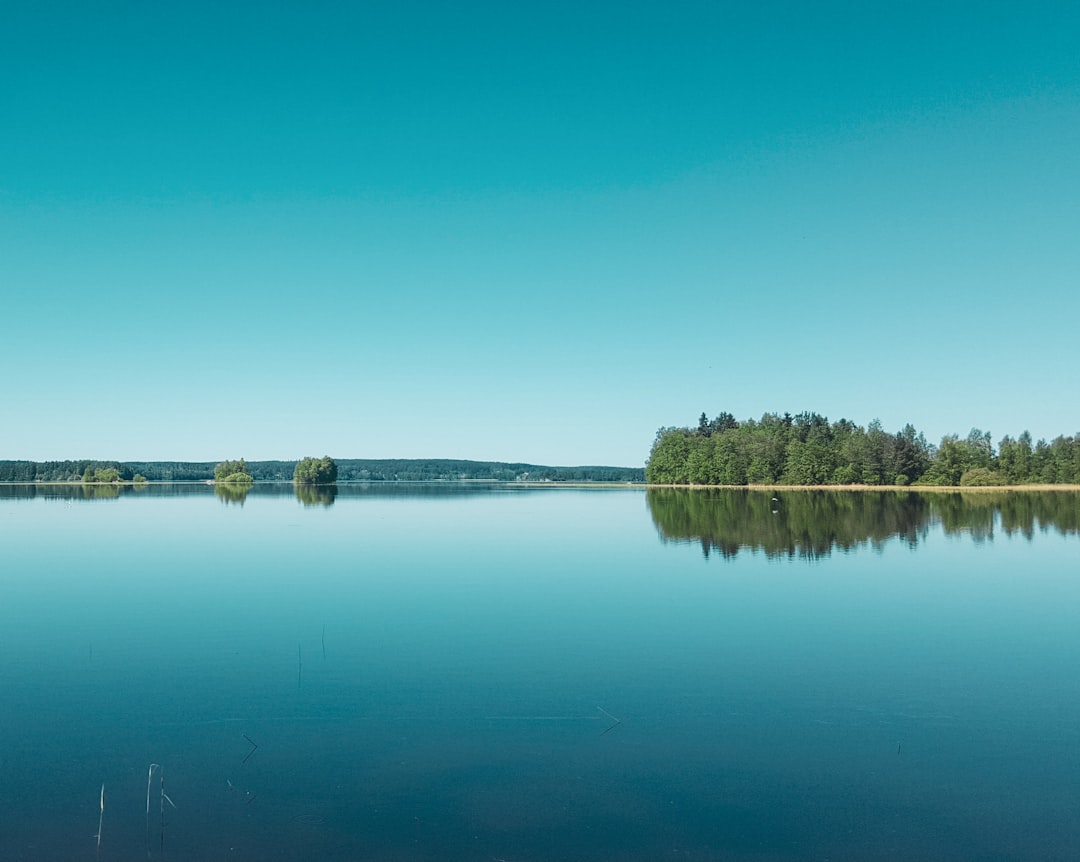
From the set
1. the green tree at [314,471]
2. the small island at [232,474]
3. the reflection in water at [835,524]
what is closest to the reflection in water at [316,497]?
the reflection in water at [835,524]

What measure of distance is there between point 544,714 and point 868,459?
387 ft

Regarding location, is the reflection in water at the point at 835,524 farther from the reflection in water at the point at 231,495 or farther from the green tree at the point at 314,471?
the green tree at the point at 314,471

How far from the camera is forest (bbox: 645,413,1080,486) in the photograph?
11812 centimetres

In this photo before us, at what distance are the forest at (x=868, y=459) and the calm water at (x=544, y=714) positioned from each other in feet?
320

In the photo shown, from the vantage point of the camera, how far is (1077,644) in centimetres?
1717

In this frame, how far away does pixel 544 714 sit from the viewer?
1227cm

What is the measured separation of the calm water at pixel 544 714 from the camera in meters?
8.46

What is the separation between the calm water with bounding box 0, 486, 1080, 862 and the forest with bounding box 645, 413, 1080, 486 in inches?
3834

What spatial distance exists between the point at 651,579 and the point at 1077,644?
39.7 ft

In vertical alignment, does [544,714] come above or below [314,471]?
below

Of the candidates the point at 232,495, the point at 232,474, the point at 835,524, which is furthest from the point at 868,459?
the point at 232,474

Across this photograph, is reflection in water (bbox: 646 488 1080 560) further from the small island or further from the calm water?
the small island

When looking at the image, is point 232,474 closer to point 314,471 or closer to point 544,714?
point 314,471

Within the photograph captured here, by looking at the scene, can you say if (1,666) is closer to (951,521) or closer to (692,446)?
(951,521)
